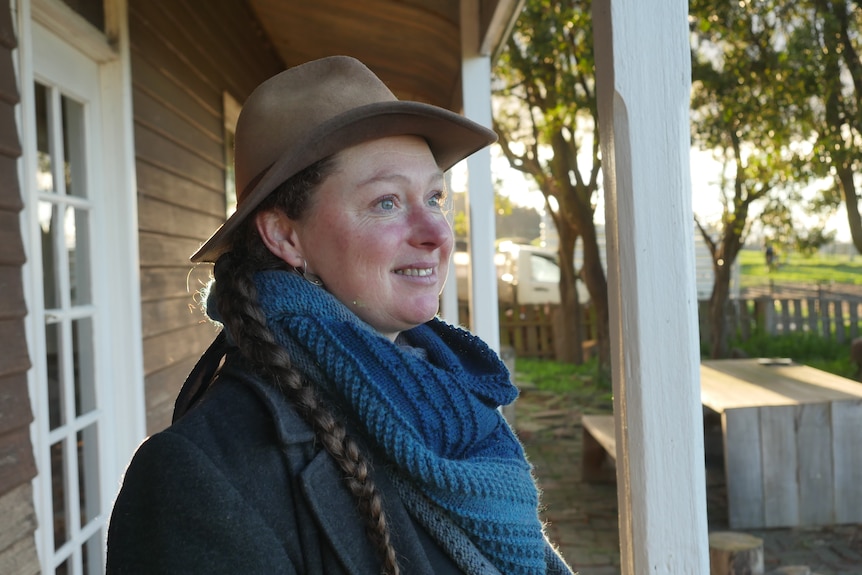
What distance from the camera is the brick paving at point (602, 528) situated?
186 inches

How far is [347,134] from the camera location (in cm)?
129

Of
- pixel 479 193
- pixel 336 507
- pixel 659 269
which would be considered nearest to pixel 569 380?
pixel 479 193

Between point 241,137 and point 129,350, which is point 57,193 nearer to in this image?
point 129,350

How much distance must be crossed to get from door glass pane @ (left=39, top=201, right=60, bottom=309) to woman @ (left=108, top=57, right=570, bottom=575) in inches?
71.1

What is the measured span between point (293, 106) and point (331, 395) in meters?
Answer: 0.46

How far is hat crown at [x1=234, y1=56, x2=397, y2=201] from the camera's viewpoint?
132 cm

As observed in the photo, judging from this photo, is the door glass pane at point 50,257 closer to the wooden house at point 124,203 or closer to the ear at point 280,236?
the wooden house at point 124,203

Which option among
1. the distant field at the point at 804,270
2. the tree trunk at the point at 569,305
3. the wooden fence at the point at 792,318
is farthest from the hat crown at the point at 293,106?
the distant field at the point at 804,270

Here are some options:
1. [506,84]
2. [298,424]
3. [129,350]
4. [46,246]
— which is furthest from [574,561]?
[506,84]

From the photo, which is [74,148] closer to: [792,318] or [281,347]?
[281,347]

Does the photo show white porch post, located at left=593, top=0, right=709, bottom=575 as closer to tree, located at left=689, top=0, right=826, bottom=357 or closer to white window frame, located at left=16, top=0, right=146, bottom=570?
white window frame, located at left=16, top=0, right=146, bottom=570

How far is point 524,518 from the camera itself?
4.38ft

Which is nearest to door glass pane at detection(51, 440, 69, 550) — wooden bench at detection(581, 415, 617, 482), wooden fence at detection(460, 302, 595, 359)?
wooden bench at detection(581, 415, 617, 482)

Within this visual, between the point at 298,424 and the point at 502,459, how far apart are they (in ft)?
1.25
